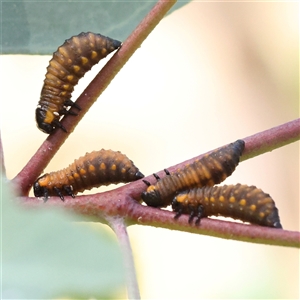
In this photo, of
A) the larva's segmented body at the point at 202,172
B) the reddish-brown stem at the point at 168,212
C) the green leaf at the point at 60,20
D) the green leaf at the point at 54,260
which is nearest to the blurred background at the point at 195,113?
the green leaf at the point at 60,20

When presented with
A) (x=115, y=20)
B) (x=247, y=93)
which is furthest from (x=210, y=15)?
(x=115, y=20)

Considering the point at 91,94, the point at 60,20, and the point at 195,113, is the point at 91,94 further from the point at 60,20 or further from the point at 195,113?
the point at 195,113

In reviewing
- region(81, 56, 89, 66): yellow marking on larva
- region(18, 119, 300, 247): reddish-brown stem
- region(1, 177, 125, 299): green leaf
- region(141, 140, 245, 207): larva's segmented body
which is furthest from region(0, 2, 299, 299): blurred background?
region(1, 177, 125, 299): green leaf

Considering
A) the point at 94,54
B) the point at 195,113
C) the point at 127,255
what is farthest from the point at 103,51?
the point at 195,113

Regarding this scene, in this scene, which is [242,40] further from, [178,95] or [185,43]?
[178,95]

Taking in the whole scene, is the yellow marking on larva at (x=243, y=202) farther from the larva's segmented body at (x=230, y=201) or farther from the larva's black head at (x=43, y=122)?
the larva's black head at (x=43, y=122)

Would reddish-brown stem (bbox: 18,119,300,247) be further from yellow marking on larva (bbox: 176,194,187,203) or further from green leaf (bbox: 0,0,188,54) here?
green leaf (bbox: 0,0,188,54)
